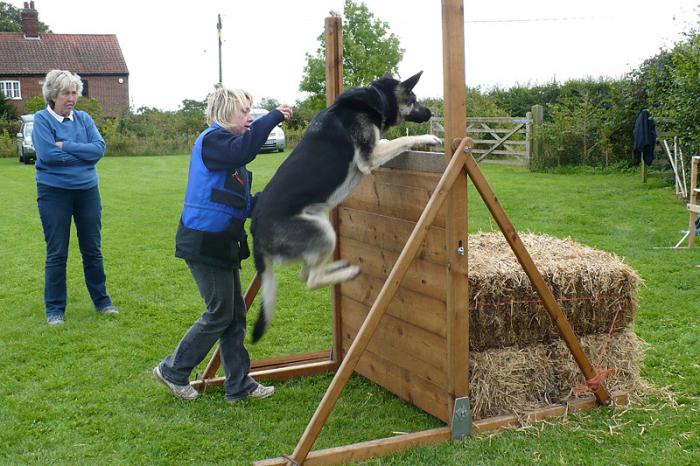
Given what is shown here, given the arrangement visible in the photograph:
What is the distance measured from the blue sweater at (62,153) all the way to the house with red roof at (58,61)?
46333 mm

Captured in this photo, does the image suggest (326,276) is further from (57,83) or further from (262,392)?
(57,83)

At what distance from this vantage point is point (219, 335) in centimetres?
516

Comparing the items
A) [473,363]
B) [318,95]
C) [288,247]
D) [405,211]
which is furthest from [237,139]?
[318,95]

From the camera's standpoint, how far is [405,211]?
16.3 ft

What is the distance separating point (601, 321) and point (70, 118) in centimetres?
510

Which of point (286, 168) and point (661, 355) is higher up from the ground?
point (286, 168)

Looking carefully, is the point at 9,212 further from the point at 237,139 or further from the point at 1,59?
the point at 1,59

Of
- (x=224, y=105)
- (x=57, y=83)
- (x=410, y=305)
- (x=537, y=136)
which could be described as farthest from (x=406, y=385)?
(x=537, y=136)

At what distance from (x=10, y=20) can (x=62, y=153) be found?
2633 inches

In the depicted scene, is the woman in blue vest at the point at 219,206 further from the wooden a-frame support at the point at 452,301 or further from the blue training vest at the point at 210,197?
the wooden a-frame support at the point at 452,301

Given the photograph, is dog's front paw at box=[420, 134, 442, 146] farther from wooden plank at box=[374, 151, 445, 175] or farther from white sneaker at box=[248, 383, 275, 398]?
white sneaker at box=[248, 383, 275, 398]

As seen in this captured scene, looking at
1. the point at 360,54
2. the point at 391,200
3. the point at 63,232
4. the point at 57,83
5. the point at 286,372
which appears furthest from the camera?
the point at 360,54

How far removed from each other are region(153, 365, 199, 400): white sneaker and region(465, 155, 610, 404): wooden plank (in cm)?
247

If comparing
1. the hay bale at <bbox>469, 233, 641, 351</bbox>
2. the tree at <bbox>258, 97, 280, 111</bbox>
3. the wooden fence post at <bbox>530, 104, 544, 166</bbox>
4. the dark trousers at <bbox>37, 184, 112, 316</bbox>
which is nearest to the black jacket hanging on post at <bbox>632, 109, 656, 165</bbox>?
the wooden fence post at <bbox>530, 104, 544, 166</bbox>
